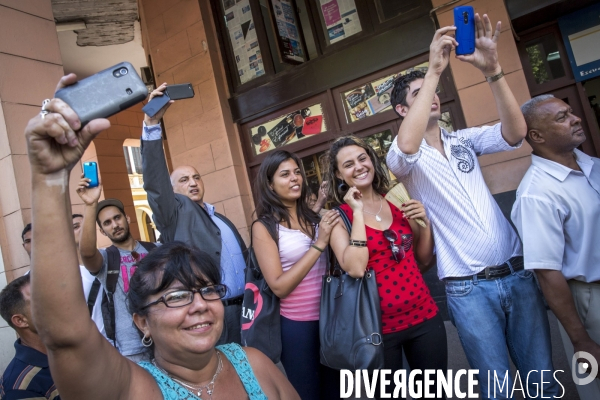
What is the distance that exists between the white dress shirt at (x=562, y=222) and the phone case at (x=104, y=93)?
1948 mm

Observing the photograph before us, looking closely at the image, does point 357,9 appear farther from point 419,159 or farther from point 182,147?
point 419,159

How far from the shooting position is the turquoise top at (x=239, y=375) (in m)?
1.52

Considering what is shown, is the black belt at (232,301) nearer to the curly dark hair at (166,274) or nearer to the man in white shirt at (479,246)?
the curly dark hair at (166,274)

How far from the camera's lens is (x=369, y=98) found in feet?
17.4

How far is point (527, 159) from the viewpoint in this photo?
4.39 metres

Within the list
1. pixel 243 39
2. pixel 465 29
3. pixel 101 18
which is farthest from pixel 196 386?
pixel 101 18

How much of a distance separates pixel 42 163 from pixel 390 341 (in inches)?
73.0

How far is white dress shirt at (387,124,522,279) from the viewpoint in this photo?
2.25 metres

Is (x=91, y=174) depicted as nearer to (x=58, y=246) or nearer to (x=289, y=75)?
(x=58, y=246)

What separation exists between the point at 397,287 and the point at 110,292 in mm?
1900

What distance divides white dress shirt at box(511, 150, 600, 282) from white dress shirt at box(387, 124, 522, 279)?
139 millimetres

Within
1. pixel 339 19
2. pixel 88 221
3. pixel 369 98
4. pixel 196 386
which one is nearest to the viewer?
pixel 196 386

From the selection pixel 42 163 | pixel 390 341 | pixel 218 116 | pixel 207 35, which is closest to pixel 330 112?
pixel 218 116

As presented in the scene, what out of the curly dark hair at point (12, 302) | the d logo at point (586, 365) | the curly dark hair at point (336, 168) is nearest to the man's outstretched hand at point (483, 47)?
the curly dark hair at point (336, 168)
